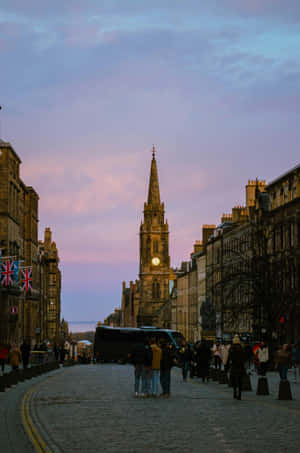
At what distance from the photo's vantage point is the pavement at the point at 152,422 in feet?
51.4

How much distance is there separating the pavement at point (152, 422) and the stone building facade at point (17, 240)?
37000 mm

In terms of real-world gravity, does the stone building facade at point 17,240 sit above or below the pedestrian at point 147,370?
above

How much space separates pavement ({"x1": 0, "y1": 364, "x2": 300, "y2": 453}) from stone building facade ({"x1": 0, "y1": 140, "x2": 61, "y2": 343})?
37.0 metres

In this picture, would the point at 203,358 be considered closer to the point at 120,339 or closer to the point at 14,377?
the point at 14,377

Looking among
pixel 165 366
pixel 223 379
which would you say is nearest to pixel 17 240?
pixel 223 379

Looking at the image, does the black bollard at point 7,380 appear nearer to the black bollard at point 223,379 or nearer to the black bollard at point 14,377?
the black bollard at point 14,377

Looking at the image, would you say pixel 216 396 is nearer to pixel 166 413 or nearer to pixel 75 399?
pixel 75 399

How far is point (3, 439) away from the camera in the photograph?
1697cm

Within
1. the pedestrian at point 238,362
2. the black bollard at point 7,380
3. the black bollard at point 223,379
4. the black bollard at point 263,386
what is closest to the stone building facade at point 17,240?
the black bollard at point 223,379

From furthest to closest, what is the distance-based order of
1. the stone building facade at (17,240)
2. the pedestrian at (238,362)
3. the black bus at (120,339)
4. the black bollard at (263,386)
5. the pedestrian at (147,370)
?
1. the stone building facade at (17,240)
2. the black bus at (120,339)
3. the black bollard at (263,386)
4. the pedestrian at (147,370)
5. the pedestrian at (238,362)

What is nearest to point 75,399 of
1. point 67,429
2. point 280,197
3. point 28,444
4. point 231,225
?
point 67,429

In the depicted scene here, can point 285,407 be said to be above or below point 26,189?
below

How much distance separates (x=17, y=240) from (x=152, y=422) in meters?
67.0

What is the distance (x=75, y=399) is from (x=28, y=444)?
12.0 metres
